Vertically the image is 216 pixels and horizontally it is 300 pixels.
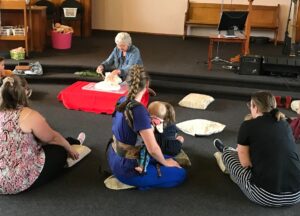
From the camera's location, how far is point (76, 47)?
22.4 ft

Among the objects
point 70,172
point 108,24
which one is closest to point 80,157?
point 70,172

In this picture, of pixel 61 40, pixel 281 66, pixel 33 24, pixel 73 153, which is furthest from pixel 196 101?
pixel 33 24

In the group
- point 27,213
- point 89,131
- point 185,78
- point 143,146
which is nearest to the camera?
point 27,213

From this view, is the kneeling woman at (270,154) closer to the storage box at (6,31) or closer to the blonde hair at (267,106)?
the blonde hair at (267,106)

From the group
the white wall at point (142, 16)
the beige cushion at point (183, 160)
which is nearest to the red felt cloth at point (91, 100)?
the beige cushion at point (183, 160)

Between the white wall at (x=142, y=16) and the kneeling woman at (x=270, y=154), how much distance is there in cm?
579

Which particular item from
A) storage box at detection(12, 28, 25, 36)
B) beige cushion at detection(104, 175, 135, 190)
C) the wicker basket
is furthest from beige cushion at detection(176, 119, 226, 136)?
storage box at detection(12, 28, 25, 36)

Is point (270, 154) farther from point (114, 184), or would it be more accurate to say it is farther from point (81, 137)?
point (81, 137)

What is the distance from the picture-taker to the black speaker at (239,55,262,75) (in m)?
5.44

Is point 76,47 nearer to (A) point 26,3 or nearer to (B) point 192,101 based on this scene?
(A) point 26,3

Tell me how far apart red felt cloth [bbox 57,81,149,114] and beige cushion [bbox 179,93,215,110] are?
51 centimetres

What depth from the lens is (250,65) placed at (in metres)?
5.47

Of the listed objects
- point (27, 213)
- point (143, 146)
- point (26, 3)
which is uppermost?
point (26, 3)

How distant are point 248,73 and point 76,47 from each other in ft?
9.71
